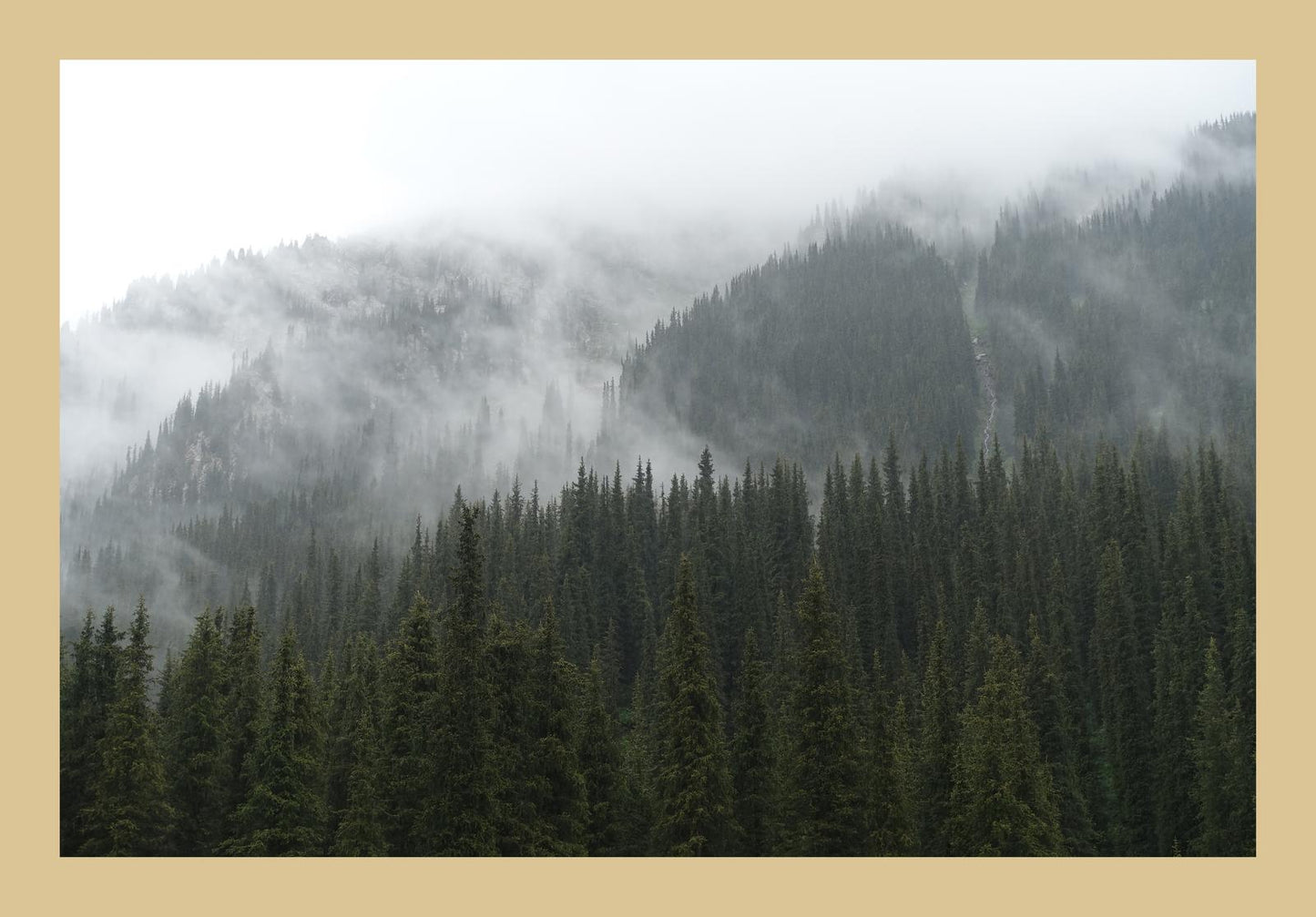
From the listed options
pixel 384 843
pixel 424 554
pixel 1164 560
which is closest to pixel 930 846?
pixel 384 843

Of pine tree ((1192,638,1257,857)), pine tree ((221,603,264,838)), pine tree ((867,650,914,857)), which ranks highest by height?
pine tree ((221,603,264,838))

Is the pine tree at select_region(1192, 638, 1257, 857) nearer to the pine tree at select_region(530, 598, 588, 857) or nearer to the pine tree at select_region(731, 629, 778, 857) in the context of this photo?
the pine tree at select_region(731, 629, 778, 857)

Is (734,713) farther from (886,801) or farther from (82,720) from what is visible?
(82,720)

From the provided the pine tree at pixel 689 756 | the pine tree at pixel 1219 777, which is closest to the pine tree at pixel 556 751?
the pine tree at pixel 689 756

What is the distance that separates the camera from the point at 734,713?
67750 millimetres

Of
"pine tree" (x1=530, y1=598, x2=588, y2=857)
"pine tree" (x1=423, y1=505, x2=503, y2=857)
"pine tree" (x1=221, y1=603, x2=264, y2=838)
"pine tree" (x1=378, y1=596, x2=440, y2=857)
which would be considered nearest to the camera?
"pine tree" (x1=423, y1=505, x2=503, y2=857)

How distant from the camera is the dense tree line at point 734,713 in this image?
146 feet

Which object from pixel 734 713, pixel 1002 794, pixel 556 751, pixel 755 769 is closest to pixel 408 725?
pixel 556 751

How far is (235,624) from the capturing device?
55.5 m

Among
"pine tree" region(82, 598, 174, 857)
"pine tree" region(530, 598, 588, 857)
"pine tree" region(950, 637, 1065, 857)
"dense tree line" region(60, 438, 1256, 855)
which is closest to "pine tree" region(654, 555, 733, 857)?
"dense tree line" region(60, 438, 1256, 855)

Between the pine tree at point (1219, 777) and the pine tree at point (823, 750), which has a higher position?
the pine tree at point (823, 750)

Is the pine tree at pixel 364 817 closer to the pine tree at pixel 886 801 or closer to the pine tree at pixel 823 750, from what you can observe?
the pine tree at pixel 823 750

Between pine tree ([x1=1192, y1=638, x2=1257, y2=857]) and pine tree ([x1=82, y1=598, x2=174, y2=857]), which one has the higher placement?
pine tree ([x1=82, y1=598, x2=174, y2=857])

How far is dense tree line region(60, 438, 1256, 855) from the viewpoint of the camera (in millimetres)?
44406
